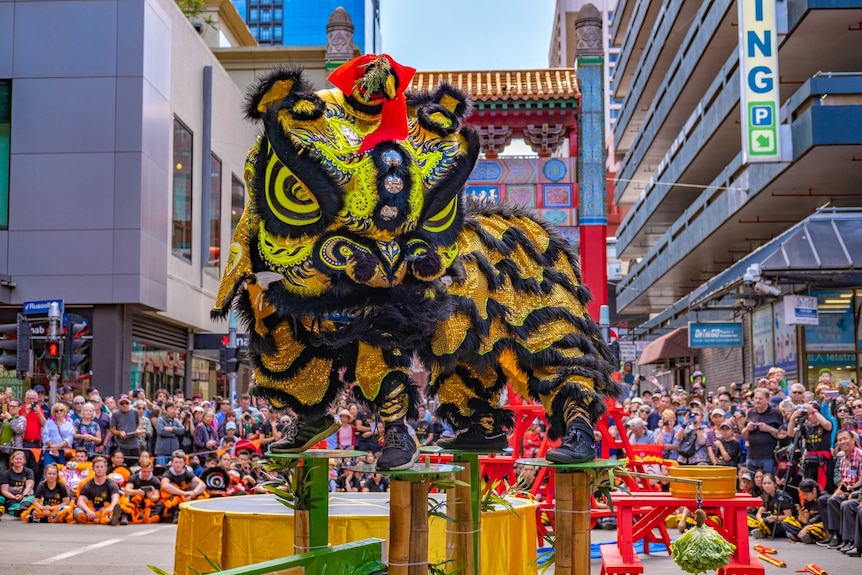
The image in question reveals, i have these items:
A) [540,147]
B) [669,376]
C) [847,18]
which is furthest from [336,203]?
[669,376]

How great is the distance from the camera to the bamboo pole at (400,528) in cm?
420

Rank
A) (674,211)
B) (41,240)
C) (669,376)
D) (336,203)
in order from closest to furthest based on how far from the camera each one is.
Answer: (336,203), (41,240), (674,211), (669,376)

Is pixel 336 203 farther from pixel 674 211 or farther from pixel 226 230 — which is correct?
pixel 674 211

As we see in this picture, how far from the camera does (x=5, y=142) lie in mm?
20812

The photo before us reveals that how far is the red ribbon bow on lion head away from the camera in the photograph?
4344mm

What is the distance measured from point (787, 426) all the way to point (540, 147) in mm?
8151

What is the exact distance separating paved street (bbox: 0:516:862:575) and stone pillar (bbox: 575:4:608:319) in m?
6.34

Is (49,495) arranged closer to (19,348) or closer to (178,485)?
(178,485)

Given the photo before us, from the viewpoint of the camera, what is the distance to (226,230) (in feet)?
90.6

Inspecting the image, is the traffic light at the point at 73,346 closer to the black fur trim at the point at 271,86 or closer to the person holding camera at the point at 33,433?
the person holding camera at the point at 33,433

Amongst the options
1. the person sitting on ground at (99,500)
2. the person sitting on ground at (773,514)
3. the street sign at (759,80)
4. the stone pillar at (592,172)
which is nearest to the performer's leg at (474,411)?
the person sitting on ground at (773,514)

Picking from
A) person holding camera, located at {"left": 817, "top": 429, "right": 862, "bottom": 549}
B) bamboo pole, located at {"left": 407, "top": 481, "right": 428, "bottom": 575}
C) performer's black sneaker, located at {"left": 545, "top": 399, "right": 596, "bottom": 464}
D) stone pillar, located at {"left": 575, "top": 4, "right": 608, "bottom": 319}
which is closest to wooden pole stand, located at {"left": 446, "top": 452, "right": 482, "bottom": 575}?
performer's black sneaker, located at {"left": 545, "top": 399, "right": 596, "bottom": 464}

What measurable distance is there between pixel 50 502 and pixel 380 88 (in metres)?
11.2

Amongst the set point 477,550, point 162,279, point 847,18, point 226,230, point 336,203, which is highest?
point 847,18
